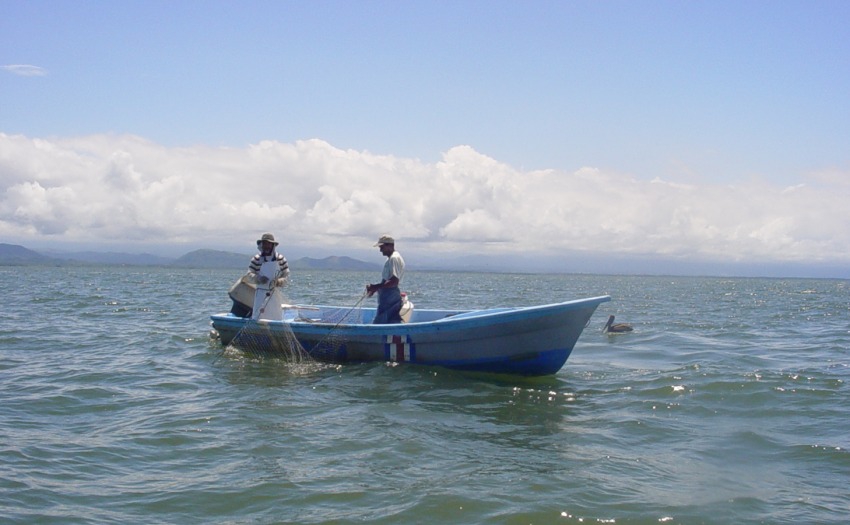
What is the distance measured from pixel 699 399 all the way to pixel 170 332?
47.0ft

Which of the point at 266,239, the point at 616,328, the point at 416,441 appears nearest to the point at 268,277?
the point at 266,239

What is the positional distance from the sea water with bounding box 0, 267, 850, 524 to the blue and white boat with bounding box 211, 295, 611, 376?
327 mm

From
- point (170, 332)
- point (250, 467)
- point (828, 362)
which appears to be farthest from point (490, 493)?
point (170, 332)

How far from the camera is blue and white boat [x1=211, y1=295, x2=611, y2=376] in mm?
11977

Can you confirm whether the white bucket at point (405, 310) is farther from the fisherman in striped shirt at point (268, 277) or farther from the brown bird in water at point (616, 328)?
the brown bird in water at point (616, 328)

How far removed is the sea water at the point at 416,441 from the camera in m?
6.64

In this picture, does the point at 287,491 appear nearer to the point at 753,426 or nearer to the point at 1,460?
the point at 1,460

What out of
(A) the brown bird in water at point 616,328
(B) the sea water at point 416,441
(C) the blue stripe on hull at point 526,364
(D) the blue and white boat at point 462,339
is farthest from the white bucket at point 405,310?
(A) the brown bird in water at point 616,328

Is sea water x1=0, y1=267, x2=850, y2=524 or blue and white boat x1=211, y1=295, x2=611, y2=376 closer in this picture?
sea water x1=0, y1=267, x2=850, y2=524

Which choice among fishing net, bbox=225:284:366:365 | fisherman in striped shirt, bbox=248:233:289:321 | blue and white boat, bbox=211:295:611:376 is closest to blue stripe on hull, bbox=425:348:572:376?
blue and white boat, bbox=211:295:611:376

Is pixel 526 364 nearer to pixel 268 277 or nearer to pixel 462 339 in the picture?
pixel 462 339

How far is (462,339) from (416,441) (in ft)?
13.0

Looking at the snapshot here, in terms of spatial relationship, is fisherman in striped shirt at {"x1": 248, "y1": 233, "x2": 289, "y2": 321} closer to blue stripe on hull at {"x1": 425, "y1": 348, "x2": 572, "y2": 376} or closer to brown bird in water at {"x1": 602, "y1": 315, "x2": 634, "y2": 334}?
blue stripe on hull at {"x1": 425, "y1": 348, "x2": 572, "y2": 376}

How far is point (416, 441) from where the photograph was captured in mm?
8719
